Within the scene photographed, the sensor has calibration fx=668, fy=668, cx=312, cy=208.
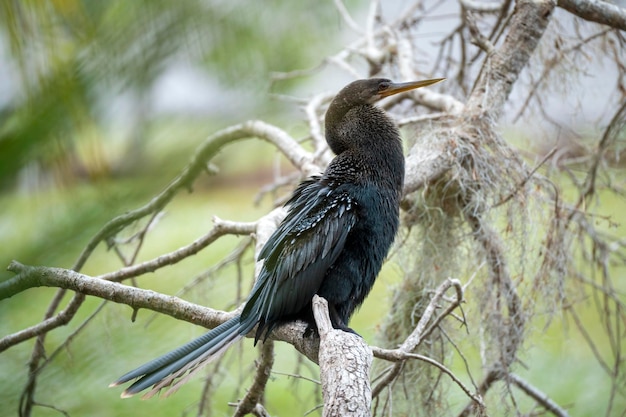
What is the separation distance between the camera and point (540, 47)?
324 centimetres

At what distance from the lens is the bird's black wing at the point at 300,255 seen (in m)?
2.06

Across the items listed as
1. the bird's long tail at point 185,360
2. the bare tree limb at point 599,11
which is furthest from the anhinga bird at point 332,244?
the bare tree limb at point 599,11

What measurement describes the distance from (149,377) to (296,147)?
1.55m

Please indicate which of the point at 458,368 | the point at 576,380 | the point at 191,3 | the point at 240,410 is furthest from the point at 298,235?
the point at 576,380

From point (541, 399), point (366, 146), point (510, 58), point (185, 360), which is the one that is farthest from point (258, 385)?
point (510, 58)

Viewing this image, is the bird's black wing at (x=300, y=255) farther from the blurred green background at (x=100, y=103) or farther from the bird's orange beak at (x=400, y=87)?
the blurred green background at (x=100, y=103)

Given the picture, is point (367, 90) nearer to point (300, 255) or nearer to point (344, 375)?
point (300, 255)

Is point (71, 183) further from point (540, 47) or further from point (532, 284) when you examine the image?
point (540, 47)

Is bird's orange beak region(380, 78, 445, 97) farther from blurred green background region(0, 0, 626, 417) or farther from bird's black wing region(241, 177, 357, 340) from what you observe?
blurred green background region(0, 0, 626, 417)

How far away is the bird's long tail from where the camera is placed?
175cm

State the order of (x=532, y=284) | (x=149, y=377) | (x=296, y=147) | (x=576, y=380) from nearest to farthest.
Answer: (x=149, y=377) → (x=532, y=284) → (x=296, y=147) → (x=576, y=380)

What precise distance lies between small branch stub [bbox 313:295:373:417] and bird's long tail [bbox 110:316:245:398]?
1.47ft

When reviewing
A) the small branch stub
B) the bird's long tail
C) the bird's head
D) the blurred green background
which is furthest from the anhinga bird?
the blurred green background

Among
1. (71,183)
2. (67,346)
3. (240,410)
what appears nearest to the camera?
(71,183)
